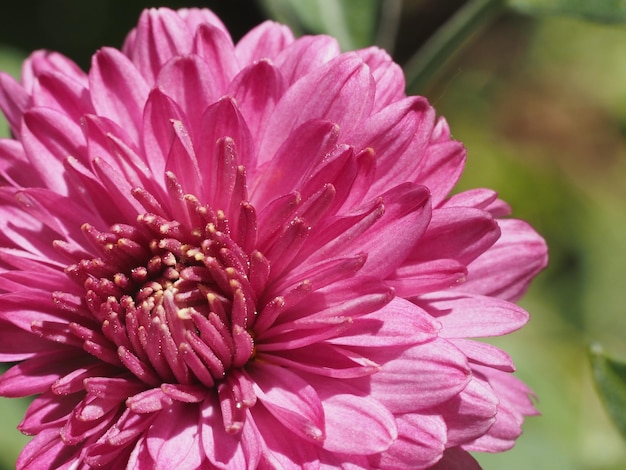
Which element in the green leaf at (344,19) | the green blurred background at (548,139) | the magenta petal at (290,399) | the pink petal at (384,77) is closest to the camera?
the magenta petal at (290,399)

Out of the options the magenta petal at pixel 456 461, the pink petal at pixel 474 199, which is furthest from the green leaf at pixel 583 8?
the magenta petal at pixel 456 461

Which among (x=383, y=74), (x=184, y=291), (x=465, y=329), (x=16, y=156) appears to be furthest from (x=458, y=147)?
(x=16, y=156)

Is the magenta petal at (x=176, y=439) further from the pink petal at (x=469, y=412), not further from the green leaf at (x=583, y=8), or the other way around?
the green leaf at (x=583, y=8)

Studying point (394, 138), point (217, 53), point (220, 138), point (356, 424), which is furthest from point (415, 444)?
point (217, 53)

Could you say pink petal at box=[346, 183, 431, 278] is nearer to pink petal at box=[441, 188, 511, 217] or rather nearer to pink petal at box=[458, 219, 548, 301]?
pink petal at box=[441, 188, 511, 217]

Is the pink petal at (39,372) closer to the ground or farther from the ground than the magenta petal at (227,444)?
farther from the ground

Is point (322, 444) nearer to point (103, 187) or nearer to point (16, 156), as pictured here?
point (103, 187)

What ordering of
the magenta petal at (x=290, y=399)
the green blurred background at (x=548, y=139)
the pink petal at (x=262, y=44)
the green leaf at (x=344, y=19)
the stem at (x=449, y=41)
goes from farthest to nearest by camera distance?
the green blurred background at (x=548, y=139) < the green leaf at (x=344, y=19) < the stem at (x=449, y=41) < the pink petal at (x=262, y=44) < the magenta petal at (x=290, y=399)

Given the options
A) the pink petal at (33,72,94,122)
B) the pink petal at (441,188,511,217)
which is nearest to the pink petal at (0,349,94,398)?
the pink petal at (33,72,94,122)
